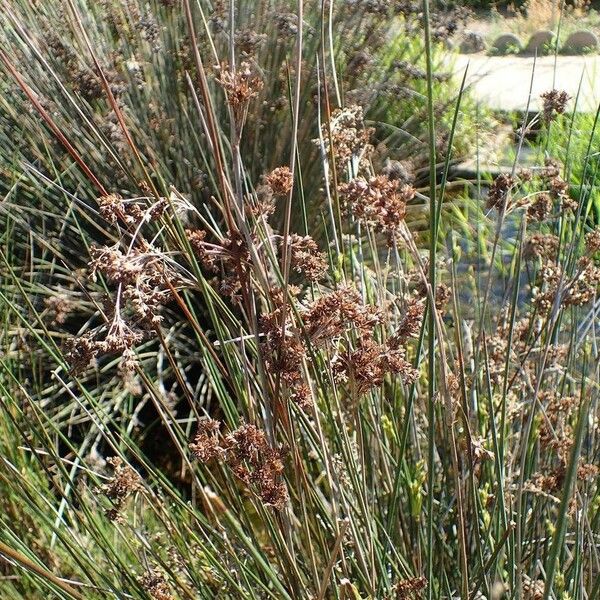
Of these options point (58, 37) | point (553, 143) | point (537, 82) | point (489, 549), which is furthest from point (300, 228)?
point (537, 82)

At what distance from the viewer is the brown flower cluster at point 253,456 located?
831 millimetres

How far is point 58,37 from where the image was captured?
8.39 feet

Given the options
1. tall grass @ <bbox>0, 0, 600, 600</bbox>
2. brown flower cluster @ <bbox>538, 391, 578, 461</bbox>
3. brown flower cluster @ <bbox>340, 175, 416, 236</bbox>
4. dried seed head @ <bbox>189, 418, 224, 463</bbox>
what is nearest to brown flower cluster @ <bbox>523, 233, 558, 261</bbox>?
tall grass @ <bbox>0, 0, 600, 600</bbox>

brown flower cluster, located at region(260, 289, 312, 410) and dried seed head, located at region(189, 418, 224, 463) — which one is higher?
brown flower cluster, located at region(260, 289, 312, 410)

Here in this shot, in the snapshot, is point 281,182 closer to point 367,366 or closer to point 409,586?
point 367,366

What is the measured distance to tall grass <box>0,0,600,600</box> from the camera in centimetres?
89

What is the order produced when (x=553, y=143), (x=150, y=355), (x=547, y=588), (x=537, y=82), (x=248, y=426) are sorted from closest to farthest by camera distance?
(x=547, y=588) < (x=248, y=426) < (x=150, y=355) < (x=553, y=143) < (x=537, y=82)

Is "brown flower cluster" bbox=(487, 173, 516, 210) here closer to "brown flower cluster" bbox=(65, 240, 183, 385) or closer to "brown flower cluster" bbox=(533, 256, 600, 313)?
"brown flower cluster" bbox=(533, 256, 600, 313)

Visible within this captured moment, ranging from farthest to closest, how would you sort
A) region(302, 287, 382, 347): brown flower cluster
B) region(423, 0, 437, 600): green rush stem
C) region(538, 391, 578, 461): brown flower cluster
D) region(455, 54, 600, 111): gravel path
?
region(455, 54, 600, 111): gravel path, region(538, 391, 578, 461): brown flower cluster, region(302, 287, 382, 347): brown flower cluster, region(423, 0, 437, 600): green rush stem

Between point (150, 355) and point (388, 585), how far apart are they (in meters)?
1.49

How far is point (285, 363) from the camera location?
878 millimetres

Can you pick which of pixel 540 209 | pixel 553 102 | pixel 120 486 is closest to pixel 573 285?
pixel 540 209

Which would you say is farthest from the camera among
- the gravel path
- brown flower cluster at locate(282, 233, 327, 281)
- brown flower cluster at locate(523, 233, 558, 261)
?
the gravel path

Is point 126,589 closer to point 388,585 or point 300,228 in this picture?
point 388,585
